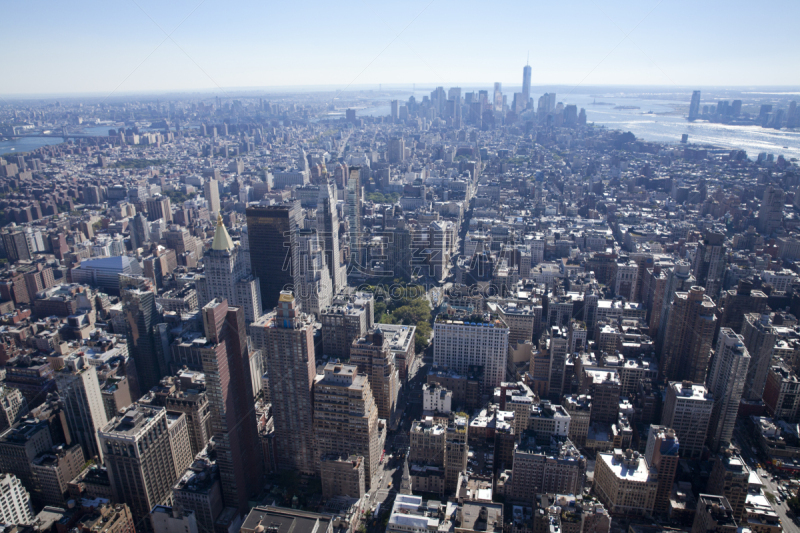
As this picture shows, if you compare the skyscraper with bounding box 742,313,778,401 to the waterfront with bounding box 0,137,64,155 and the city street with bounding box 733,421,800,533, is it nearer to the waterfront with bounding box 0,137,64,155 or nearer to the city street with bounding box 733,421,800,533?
the city street with bounding box 733,421,800,533

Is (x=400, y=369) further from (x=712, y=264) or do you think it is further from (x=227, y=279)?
(x=712, y=264)

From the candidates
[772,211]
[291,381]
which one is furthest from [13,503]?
[772,211]

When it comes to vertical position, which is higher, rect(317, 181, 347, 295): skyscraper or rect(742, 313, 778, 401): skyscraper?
rect(317, 181, 347, 295): skyscraper

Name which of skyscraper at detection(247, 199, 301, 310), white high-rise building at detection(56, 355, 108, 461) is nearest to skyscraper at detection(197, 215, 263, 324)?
skyscraper at detection(247, 199, 301, 310)

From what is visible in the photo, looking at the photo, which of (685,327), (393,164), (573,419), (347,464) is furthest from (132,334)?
(393,164)

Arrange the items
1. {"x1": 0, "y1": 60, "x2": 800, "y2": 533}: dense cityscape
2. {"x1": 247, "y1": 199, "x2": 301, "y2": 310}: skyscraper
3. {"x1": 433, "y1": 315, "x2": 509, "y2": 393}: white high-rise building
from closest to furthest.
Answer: {"x1": 0, "y1": 60, "x2": 800, "y2": 533}: dense cityscape < {"x1": 433, "y1": 315, "x2": 509, "y2": 393}: white high-rise building < {"x1": 247, "y1": 199, "x2": 301, "y2": 310}: skyscraper

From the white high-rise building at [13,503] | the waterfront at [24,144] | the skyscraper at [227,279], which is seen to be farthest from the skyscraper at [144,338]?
the waterfront at [24,144]

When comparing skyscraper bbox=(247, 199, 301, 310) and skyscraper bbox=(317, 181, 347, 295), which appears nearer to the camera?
skyscraper bbox=(247, 199, 301, 310)
